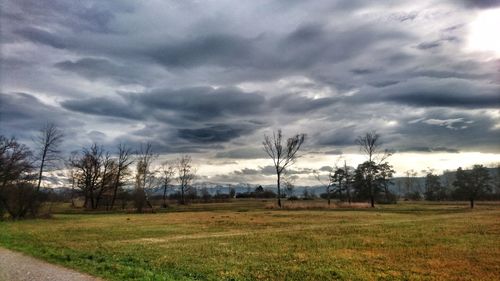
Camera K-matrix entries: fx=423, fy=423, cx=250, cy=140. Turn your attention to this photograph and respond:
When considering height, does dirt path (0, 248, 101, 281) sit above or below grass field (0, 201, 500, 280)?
above

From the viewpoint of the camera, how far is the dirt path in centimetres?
1317

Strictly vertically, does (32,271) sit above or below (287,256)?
above

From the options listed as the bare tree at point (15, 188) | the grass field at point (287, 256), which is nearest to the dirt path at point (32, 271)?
the grass field at point (287, 256)

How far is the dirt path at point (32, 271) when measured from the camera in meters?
13.2

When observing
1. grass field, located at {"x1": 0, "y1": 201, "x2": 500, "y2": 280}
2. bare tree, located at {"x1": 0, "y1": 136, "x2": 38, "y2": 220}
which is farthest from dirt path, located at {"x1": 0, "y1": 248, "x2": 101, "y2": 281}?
bare tree, located at {"x1": 0, "y1": 136, "x2": 38, "y2": 220}

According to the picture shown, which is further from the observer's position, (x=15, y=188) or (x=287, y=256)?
(x=15, y=188)

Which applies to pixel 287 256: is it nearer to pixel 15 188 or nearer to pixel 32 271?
pixel 32 271

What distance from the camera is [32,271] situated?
1448 cm

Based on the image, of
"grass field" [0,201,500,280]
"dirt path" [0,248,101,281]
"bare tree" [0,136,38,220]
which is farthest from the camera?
"bare tree" [0,136,38,220]

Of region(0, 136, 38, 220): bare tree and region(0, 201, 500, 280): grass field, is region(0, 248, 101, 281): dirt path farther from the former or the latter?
region(0, 136, 38, 220): bare tree

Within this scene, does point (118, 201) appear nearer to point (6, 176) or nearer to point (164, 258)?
point (6, 176)

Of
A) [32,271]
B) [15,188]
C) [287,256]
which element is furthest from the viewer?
[15,188]

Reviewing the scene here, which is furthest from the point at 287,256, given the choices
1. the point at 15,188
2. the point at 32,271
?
the point at 15,188

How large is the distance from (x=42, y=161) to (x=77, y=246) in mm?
48920
